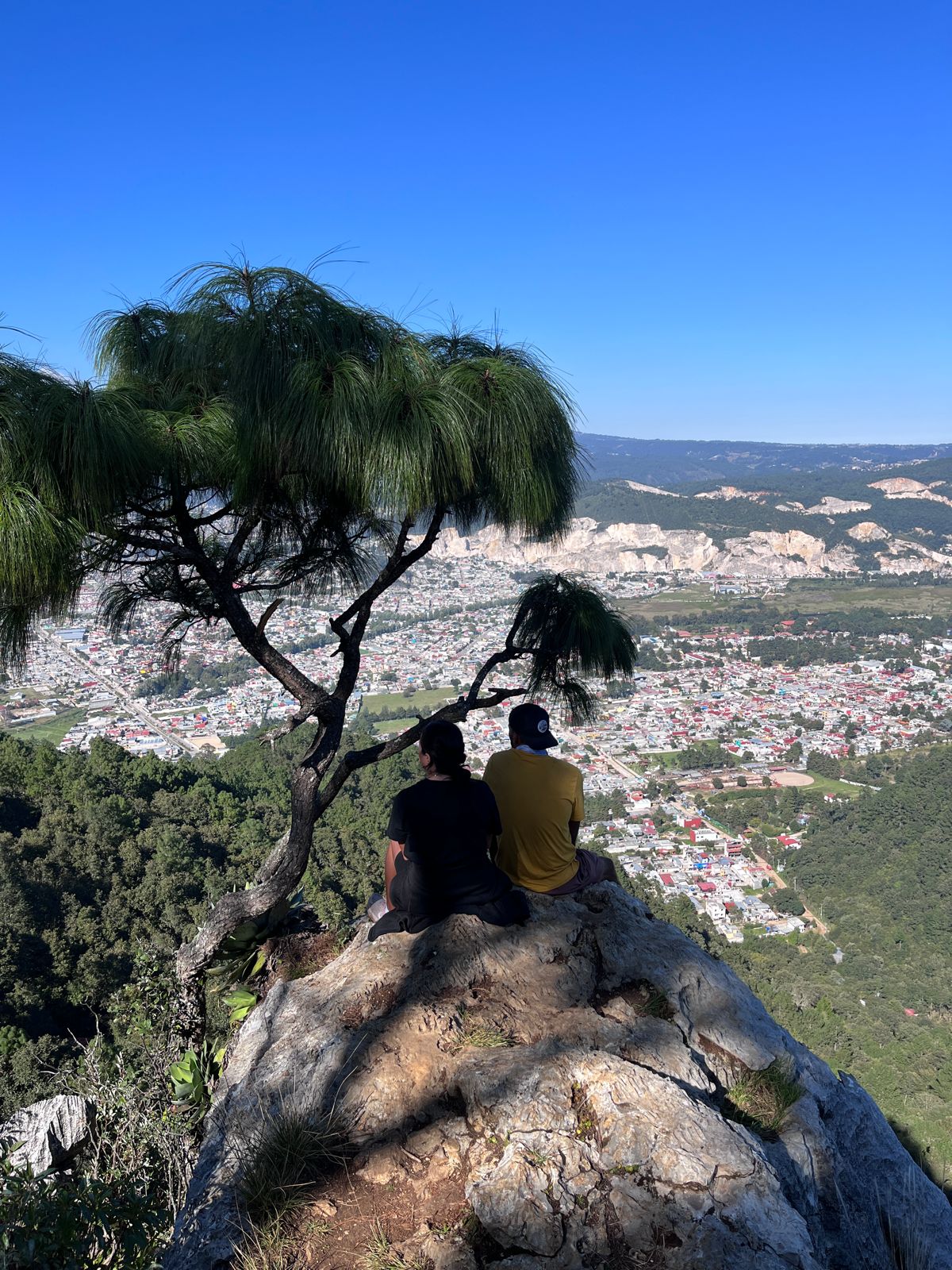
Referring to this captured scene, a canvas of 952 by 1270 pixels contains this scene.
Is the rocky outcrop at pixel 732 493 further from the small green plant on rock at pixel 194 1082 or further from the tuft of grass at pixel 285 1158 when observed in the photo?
the tuft of grass at pixel 285 1158

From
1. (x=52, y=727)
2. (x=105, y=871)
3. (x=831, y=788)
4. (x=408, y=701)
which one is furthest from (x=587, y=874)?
(x=408, y=701)

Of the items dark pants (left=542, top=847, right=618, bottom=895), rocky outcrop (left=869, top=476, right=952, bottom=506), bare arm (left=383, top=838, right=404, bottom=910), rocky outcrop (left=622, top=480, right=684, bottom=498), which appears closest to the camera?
bare arm (left=383, top=838, right=404, bottom=910)

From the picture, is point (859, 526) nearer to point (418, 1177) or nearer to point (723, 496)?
point (723, 496)

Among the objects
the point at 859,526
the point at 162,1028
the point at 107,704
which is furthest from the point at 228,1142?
the point at 859,526

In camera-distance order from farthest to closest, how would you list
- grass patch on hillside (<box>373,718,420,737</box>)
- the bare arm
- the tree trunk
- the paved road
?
grass patch on hillside (<box>373,718,420,737</box>) < the paved road < the tree trunk < the bare arm

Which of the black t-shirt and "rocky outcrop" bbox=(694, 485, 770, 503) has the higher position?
"rocky outcrop" bbox=(694, 485, 770, 503)

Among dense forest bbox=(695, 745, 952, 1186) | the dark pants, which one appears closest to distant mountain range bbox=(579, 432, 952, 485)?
dense forest bbox=(695, 745, 952, 1186)

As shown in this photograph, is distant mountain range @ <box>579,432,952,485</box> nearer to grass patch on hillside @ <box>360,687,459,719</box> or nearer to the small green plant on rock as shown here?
grass patch on hillside @ <box>360,687,459,719</box>
